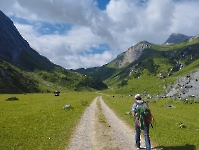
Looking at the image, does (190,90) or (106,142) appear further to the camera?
(190,90)

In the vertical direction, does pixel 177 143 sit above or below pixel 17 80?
below

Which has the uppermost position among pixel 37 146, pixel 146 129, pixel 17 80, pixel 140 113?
pixel 17 80

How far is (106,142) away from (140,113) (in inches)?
210

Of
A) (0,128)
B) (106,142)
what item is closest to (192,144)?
(106,142)

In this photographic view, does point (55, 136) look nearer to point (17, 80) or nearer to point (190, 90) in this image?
point (190, 90)

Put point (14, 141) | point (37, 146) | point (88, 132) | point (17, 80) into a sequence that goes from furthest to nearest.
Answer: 1. point (17, 80)
2. point (88, 132)
3. point (14, 141)
4. point (37, 146)

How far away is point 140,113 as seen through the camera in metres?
16.2

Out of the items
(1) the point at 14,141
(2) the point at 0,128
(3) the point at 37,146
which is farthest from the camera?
(2) the point at 0,128

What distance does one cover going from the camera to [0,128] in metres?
26.2

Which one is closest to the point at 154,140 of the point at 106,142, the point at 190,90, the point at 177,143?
the point at 177,143

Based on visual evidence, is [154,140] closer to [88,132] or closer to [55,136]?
[88,132]

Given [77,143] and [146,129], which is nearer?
[146,129]

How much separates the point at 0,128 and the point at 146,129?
61.1 feet

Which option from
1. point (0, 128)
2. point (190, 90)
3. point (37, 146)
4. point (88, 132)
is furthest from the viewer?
point (190, 90)
